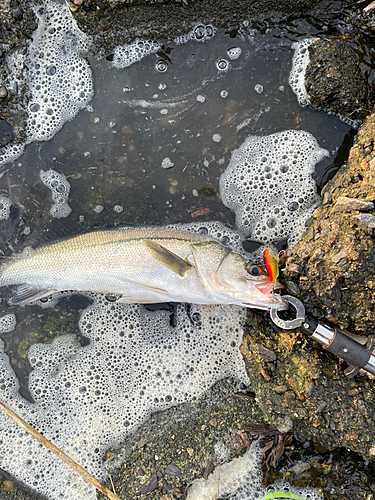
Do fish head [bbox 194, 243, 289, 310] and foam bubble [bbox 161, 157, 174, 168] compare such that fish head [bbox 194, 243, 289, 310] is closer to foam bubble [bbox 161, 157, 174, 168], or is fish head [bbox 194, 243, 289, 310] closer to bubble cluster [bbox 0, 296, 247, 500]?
bubble cluster [bbox 0, 296, 247, 500]

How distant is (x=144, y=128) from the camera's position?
11.6ft

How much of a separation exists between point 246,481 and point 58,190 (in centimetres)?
379

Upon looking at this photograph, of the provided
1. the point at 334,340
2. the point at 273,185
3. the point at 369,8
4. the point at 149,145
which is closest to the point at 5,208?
the point at 149,145

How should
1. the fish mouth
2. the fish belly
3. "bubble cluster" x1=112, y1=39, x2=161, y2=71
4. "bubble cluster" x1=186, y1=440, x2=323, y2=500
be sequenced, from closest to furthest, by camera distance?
the fish mouth → the fish belly → "bubble cluster" x1=186, y1=440, x2=323, y2=500 → "bubble cluster" x1=112, y1=39, x2=161, y2=71

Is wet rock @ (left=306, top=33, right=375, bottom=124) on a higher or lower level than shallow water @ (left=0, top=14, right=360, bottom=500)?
higher

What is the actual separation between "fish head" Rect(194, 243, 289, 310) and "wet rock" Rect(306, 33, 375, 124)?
6.51ft

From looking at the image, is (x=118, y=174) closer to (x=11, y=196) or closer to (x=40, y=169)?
(x=40, y=169)

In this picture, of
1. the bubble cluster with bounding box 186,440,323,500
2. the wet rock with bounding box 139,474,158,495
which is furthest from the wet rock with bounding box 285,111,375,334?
the wet rock with bounding box 139,474,158,495

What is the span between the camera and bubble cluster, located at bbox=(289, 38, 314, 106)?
3391mm

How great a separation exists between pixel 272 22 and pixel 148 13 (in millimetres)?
1370

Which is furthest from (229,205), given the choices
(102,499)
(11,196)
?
(102,499)

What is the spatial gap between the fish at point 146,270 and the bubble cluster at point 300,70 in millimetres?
1911

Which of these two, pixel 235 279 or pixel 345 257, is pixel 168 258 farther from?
pixel 345 257

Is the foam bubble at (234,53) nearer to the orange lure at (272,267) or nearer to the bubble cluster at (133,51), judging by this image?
the bubble cluster at (133,51)
